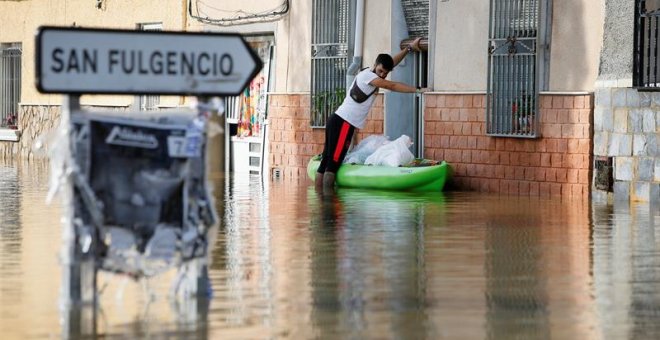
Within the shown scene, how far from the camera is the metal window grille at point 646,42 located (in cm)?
1902

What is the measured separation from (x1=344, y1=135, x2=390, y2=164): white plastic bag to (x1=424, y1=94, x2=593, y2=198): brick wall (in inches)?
27.0

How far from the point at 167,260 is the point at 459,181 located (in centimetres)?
1414

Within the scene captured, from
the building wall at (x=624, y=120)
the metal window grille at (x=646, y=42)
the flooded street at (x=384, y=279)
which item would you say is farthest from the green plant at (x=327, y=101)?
the flooded street at (x=384, y=279)

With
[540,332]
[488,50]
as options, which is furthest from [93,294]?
[488,50]

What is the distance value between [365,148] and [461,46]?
2.02m

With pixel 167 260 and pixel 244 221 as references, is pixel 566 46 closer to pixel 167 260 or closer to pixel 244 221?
pixel 244 221

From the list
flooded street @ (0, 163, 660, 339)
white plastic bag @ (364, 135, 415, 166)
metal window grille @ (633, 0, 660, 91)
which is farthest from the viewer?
white plastic bag @ (364, 135, 415, 166)

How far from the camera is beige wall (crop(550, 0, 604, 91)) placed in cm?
2053

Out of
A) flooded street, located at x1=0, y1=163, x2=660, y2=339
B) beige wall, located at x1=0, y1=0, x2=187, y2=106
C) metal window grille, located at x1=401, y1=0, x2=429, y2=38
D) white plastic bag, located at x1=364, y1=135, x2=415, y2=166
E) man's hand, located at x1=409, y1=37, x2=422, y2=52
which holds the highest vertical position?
beige wall, located at x1=0, y1=0, x2=187, y2=106

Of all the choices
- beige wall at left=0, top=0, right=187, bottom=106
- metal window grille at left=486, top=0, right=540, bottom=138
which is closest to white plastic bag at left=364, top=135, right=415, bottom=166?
metal window grille at left=486, top=0, right=540, bottom=138

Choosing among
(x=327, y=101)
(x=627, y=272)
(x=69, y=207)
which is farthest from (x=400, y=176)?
(x=69, y=207)

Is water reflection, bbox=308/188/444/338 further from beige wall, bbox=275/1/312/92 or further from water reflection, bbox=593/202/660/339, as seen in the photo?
beige wall, bbox=275/1/312/92

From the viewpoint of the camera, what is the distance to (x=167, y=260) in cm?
920

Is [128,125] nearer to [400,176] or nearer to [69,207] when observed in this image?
[69,207]
